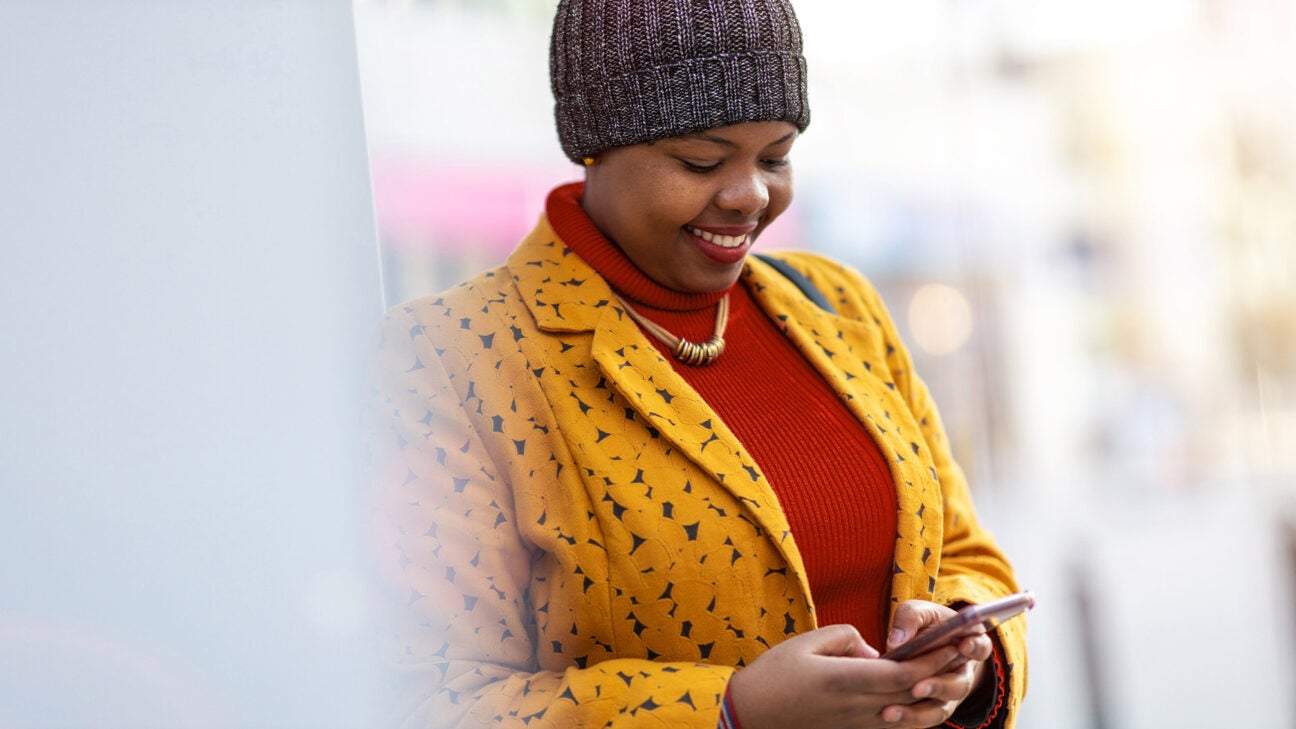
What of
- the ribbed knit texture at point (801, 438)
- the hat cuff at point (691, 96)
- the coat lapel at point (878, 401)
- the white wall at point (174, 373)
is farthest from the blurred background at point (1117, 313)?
the white wall at point (174, 373)

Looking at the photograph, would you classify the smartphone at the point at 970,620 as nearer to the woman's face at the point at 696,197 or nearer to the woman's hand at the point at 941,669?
the woman's hand at the point at 941,669

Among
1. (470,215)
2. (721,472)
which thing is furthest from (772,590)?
(470,215)

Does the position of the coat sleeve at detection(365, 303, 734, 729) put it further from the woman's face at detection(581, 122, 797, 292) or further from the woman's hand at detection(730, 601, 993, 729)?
the woman's face at detection(581, 122, 797, 292)

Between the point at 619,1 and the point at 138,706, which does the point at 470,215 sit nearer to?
the point at 619,1

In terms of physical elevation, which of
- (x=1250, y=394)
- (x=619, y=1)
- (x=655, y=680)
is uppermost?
(x=619, y=1)

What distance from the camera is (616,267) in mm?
1437

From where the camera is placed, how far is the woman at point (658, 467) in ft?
3.94

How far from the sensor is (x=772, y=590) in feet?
4.20

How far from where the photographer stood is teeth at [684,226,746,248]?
138cm

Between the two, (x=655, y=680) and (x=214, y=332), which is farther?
(x=655, y=680)

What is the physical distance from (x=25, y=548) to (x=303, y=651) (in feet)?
0.69

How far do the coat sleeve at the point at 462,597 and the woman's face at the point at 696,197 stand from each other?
294 millimetres

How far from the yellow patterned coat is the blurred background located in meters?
2.89

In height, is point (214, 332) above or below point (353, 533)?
above
